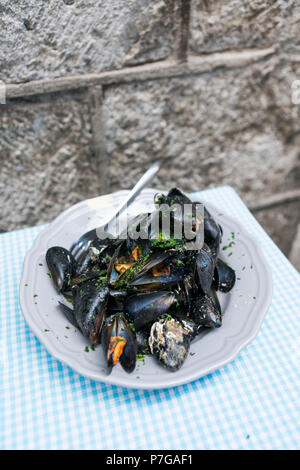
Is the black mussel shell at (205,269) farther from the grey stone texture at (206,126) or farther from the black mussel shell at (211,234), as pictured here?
the grey stone texture at (206,126)

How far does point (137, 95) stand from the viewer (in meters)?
1.68

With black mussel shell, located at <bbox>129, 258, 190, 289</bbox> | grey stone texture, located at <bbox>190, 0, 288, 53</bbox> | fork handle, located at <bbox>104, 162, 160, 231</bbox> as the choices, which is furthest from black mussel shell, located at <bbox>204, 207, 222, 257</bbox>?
grey stone texture, located at <bbox>190, 0, 288, 53</bbox>

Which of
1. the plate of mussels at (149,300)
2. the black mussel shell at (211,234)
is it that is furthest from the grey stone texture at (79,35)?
the black mussel shell at (211,234)

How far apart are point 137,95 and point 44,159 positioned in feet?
1.63

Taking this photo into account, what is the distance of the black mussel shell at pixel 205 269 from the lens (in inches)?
37.6

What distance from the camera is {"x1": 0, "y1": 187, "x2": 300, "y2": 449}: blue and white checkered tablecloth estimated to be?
0.81 metres

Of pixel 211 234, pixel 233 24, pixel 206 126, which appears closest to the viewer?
pixel 211 234

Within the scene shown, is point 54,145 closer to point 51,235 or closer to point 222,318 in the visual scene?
point 51,235

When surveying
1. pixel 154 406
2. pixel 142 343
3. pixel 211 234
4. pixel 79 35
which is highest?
pixel 79 35

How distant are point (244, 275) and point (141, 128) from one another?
0.99 m

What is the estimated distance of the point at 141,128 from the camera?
1773 mm

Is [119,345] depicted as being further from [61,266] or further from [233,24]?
[233,24]

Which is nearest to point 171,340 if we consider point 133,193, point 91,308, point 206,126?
point 91,308

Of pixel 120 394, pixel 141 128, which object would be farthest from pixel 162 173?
pixel 120 394
